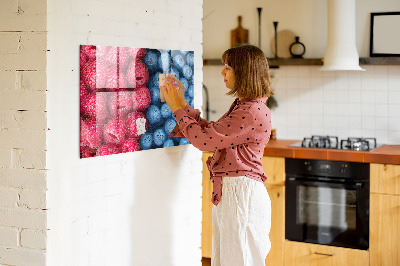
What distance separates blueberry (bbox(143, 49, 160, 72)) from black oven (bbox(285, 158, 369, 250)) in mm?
1834

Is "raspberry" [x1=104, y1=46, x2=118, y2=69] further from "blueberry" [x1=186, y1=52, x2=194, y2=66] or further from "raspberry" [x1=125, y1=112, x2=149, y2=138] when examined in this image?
"blueberry" [x1=186, y1=52, x2=194, y2=66]

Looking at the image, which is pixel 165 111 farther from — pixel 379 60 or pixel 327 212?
pixel 379 60

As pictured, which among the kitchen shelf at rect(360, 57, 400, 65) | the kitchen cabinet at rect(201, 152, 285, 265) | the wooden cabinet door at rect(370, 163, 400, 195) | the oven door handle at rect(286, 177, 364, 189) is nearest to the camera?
the wooden cabinet door at rect(370, 163, 400, 195)

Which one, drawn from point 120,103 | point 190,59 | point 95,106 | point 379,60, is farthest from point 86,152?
point 379,60

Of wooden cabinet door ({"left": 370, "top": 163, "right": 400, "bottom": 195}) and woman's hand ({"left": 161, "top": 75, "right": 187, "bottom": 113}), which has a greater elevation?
woman's hand ({"left": 161, "top": 75, "right": 187, "bottom": 113})

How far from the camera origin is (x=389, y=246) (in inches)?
161

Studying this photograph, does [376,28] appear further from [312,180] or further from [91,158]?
[91,158]

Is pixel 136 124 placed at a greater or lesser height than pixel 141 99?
lesser

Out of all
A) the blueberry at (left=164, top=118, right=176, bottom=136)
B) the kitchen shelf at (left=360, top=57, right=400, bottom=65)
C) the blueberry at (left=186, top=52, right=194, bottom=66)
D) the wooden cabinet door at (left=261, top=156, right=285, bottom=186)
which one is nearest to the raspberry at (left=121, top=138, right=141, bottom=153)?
the blueberry at (left=164, top=118, right=176, bottom=136)

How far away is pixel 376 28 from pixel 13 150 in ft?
10.7

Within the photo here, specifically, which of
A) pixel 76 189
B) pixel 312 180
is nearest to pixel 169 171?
pixel 76 189

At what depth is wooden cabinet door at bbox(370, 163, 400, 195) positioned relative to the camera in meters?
4.02

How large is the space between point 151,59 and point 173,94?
0.20 m

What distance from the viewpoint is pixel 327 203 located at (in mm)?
4316
